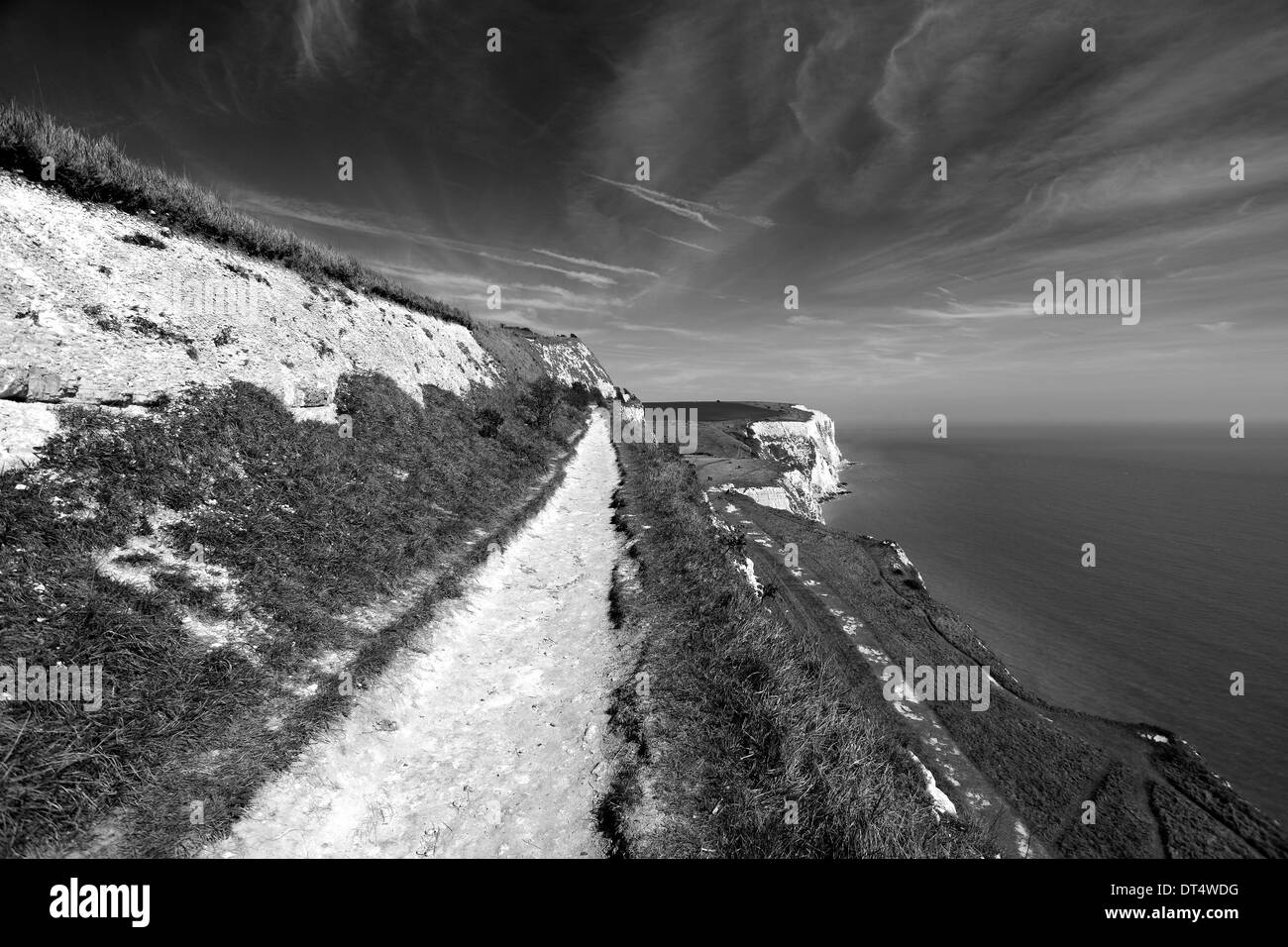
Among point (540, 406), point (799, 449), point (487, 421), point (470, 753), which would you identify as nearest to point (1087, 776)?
point (470, 753)

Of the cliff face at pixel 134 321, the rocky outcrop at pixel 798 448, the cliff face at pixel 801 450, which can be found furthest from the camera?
the rocky outcrop at pixel 798 448

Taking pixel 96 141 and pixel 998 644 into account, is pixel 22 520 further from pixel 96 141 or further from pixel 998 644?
pixel 998 644

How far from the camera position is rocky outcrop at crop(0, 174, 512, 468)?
9.46 m

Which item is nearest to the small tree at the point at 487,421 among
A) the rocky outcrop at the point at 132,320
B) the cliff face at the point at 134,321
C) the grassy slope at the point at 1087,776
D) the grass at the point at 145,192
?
the cliff face at the point at 134,321

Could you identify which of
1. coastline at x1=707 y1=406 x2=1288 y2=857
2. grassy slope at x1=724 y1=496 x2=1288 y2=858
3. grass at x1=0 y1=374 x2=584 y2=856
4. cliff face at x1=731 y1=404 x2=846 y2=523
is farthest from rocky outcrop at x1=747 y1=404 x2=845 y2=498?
grass at x1=0 y1=374 x2=584 y2=856

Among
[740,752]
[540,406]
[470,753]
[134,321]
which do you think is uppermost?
[540,406]

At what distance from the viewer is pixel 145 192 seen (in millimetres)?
14344

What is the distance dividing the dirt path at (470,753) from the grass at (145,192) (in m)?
15.9

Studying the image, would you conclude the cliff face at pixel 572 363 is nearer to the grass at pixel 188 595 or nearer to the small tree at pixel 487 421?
the small tree at pixel 487 421

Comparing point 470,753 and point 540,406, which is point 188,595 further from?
point 540,406

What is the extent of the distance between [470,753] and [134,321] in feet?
47.4

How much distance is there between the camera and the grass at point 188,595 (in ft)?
15.9
